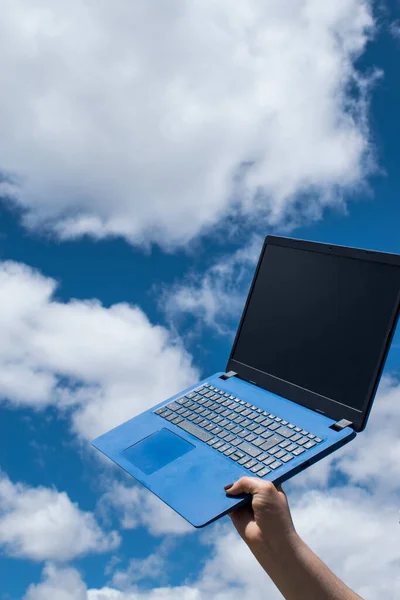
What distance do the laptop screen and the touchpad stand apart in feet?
1.53

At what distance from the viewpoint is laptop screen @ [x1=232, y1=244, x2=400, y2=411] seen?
6.36ft

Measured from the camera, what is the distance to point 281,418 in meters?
2.03

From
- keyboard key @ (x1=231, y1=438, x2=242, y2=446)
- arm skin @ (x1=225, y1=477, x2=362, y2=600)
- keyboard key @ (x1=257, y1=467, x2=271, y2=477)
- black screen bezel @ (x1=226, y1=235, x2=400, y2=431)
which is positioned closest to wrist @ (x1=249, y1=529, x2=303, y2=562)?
arm skin @ (x1=225, y1=477, x2=362, y2=600)

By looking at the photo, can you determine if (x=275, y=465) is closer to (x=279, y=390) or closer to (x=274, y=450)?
(x=274, y=450)

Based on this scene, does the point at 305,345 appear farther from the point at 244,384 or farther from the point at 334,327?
the point at 244,384

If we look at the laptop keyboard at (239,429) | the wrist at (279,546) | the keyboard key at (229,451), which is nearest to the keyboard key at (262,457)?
the laptop keyboard at (239,429)

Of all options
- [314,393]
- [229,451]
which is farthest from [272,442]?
[314,393]

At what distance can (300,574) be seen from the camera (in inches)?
54.2

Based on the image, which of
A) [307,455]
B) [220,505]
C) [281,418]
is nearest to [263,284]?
[281,418]

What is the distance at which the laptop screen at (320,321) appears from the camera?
1.94 meters

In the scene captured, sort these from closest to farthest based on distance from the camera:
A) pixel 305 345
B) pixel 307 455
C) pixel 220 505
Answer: pixel 220 505, pixel 307 455, pixel 305 345

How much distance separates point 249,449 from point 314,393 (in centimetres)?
34

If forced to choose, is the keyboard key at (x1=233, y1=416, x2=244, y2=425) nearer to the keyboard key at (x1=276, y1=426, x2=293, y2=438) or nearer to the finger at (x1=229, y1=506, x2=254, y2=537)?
the keyboard key at (x1=276, y1=426, x2=293, y2=438)

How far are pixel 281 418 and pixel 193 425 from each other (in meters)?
0.32
